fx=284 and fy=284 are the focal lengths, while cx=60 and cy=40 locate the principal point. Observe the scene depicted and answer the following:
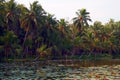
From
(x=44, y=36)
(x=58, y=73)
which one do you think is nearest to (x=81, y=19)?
(x=44, y=36)

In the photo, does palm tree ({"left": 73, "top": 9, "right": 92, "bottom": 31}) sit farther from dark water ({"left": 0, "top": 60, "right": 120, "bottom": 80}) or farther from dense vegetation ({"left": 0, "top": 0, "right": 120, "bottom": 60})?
dark water ({"left": 0, "top": 60, "right": 120, "bottom": 80})

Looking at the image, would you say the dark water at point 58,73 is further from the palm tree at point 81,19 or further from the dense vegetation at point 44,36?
the palm tree at point 81,19

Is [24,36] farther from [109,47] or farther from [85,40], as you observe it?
[109,47]

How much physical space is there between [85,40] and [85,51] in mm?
4784

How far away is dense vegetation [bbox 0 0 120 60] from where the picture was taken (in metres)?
70.0

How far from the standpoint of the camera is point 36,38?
79312mm

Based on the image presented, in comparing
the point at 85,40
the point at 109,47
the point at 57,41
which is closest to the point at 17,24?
the point at 57,41

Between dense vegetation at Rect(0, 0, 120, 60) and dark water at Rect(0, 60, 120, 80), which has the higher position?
dense vegetation at Rect(0, 0, 120, 60)

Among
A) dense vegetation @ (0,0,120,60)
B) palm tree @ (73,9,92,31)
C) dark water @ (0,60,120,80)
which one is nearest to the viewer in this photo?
dark water @ (0,60,120,80)

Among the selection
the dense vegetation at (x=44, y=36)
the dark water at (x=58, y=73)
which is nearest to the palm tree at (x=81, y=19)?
the dense vegetation at (x=44, y=36)

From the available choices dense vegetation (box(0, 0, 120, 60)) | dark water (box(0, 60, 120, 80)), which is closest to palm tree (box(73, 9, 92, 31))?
dense vegetation (box(0, 0, 120, 60))

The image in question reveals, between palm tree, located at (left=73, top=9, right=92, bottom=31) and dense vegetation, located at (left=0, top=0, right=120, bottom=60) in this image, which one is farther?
palm tree, located at (left=73, top=9, right=92, bottom=31)

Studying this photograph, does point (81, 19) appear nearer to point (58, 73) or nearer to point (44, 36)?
point (44, 36)

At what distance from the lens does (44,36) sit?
82125mm
